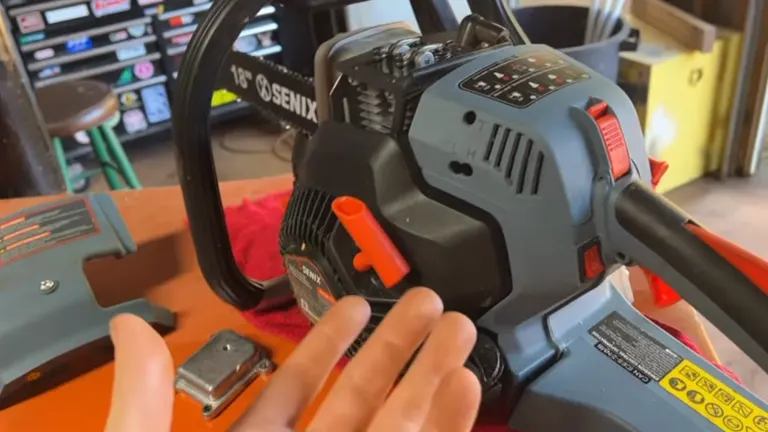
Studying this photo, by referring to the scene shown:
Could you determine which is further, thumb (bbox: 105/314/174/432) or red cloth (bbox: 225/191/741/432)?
red cloth (bbox: 225/191/741/432)

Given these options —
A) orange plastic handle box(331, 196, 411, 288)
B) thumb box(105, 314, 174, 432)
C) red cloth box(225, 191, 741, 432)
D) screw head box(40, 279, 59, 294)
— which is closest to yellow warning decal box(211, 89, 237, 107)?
red cloth box(225, 191, 741, 432)

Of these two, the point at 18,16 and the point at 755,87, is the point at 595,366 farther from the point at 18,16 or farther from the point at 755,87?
the point at 18,16

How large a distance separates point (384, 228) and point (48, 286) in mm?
330


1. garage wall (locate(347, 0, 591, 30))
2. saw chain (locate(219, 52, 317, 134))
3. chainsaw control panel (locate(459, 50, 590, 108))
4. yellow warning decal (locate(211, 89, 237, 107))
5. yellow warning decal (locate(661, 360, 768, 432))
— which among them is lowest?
yellow warning decal (locate(211, 89, 237, 107))

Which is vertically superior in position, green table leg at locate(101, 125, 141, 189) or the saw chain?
the saw chain

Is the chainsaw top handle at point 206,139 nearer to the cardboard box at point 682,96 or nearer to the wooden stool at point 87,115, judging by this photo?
the wooden stool at point 87,115

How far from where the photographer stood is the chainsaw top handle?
537mm

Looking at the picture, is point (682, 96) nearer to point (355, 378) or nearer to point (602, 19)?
point (602, 19)

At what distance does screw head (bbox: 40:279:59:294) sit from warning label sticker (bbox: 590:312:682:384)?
0.46 meters

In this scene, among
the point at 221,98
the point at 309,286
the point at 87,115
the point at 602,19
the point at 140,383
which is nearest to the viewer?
the point at 140,383

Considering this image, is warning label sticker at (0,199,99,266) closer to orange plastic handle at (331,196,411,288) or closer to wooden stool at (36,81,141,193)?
orange plastic handle at (331,196,411,288)

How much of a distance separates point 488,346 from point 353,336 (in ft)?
0.33

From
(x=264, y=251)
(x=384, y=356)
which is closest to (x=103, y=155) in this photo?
(x=264, y=251)

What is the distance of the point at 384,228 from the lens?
53 cm
